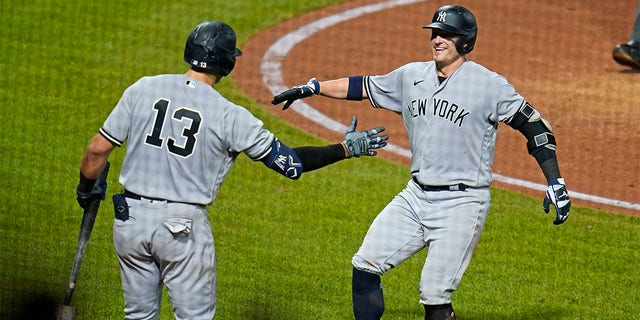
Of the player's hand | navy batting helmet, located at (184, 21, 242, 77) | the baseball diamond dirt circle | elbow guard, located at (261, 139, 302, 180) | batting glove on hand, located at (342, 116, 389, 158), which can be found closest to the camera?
navy batting helmet, located at (184, 21, 242, 77)

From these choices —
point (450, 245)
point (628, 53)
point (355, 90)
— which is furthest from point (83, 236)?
point (628, 53)

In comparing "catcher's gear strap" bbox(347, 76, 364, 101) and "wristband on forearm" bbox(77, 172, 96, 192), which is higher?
"catcher's gear strap" bbox(347, 76, 364, 101)

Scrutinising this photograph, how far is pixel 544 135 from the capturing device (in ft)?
21.5

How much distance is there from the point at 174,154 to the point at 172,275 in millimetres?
591

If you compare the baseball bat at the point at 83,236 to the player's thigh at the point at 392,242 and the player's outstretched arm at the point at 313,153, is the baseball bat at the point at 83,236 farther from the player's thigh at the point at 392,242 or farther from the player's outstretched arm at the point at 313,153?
the player's thigh at the point at 392,242

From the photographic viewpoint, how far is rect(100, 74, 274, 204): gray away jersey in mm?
5730

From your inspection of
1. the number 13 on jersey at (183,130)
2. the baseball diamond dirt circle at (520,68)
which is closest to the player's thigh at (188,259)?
the number 13 on jersey at (183,130)

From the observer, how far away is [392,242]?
21.8ft

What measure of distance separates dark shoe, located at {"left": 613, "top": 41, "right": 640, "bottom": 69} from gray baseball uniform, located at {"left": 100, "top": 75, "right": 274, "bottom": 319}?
8.00 metres

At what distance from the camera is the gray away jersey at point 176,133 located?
5730 millimetres

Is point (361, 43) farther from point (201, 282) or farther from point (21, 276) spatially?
point (201, 282)

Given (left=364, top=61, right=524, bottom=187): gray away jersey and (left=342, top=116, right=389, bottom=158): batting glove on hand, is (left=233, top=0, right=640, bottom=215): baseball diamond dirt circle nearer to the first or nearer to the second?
(left=364, top=61, right=524, bottom=187): gray away jersey

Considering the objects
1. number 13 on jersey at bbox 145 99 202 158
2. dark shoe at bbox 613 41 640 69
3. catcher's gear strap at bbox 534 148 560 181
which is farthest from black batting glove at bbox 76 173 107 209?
dark shoe at bbox 613 41 640 69

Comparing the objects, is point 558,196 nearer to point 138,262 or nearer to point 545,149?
point 545,149
